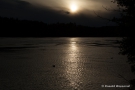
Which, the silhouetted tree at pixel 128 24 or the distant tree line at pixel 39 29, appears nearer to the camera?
the silhouetted tree at pixel 128 24

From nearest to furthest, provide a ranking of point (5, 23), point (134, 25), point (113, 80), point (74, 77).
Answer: point (134, 25) < point (113, 80) < point (74, 77) < point (5, 23)

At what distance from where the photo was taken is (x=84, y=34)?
526 feet

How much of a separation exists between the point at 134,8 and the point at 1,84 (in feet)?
24.7

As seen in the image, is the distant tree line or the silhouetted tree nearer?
the silhouetted tree

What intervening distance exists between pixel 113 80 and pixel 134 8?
643 centimetres

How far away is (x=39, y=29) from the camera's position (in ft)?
465

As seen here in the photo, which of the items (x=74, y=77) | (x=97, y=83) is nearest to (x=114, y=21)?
(x=97, y=83)

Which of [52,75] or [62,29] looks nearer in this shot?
[52,75]

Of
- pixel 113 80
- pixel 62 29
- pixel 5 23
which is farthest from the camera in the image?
pixel 62 29

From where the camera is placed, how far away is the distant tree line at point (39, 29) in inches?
5000

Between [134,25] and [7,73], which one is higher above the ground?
[134,25]

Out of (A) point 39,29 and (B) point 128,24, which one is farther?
(A) point 39,29

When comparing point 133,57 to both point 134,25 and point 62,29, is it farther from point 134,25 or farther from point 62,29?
point 62,29

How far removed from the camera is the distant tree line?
127000 millimetres
